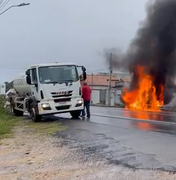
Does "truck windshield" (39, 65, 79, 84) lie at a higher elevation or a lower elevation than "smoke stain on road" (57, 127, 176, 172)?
higher

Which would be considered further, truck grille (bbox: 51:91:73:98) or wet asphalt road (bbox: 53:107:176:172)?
truck grille (bbox: 51:91:73:98)

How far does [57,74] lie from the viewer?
1486 centimetres

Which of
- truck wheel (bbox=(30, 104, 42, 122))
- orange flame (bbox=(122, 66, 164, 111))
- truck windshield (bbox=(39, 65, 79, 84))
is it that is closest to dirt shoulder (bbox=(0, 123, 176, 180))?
truck windshield (bbox=(39, 65, 79, 84))

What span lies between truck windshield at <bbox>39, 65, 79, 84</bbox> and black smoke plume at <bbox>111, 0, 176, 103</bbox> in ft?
56.4

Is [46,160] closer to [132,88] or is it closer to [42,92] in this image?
[42,92]

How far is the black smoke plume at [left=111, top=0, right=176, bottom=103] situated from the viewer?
101 feet

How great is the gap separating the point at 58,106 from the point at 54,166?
8255 mm

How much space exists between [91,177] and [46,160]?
5.60 feet

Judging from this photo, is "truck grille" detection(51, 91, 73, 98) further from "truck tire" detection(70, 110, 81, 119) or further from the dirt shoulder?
the dirt shoulder

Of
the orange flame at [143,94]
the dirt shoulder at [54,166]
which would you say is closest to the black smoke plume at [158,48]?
the orange flame at [143,94]

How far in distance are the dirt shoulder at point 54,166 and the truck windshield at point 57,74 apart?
5.75m

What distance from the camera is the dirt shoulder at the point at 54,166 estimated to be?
5859 millimetres

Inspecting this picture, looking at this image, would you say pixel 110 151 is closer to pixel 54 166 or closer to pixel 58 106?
pixel 54 166

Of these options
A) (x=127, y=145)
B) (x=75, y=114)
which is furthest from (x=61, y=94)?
(x=127, y=145)
